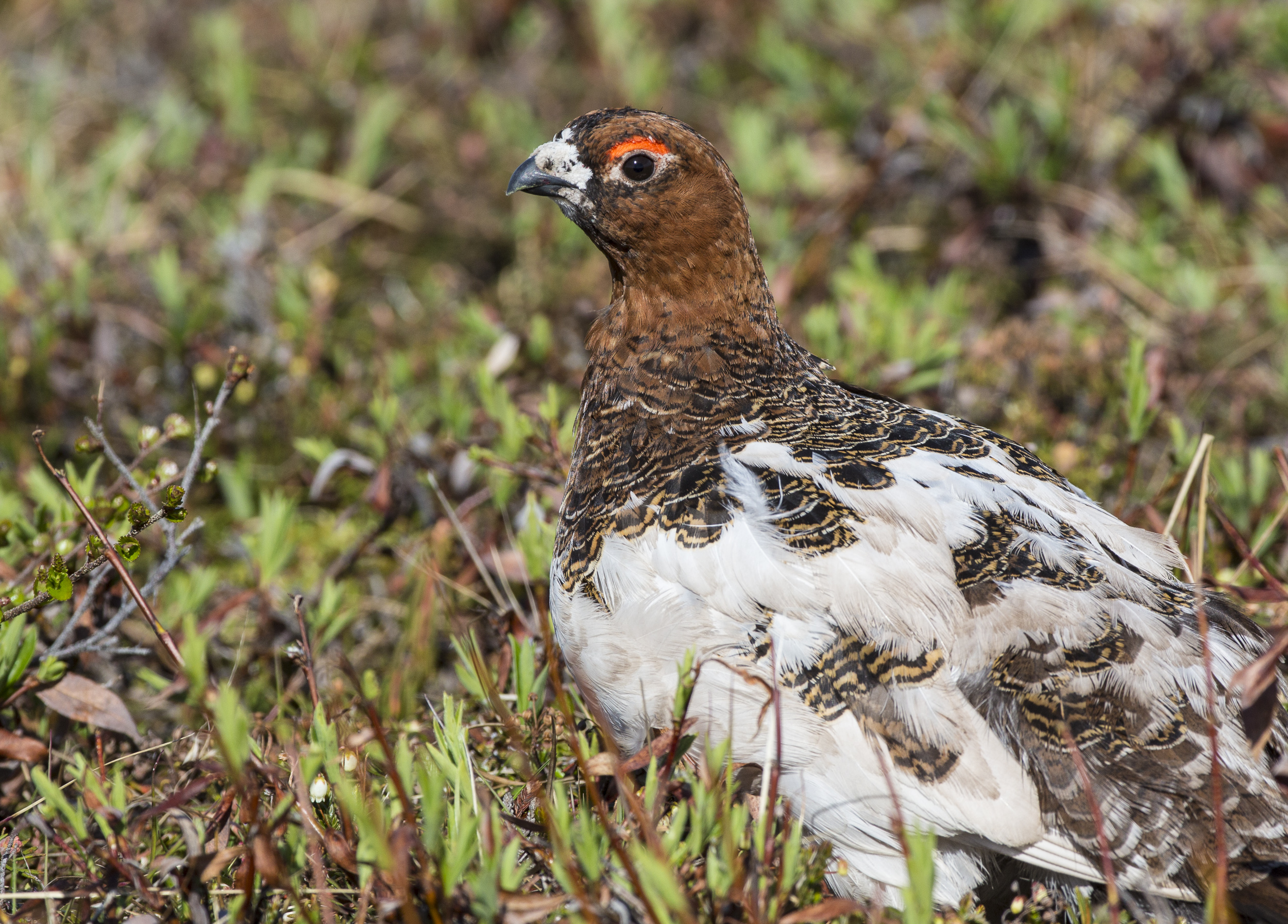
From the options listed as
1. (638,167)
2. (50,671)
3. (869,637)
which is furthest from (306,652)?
(638,167)

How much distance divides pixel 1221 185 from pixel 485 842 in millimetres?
5045

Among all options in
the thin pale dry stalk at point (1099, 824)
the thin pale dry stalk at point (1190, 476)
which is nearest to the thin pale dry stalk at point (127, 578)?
the thin pale dry stalk at point (1099, 824)

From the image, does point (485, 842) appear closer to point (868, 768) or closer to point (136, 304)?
point (868, 768)

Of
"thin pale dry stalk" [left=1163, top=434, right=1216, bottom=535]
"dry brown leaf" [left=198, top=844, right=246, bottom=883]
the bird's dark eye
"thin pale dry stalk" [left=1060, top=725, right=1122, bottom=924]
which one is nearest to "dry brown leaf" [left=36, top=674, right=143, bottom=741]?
"dry brown leaf" [left=198, top=844, right=246, bottom=883]

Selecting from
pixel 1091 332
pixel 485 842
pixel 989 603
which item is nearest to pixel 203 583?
pixel 485 842

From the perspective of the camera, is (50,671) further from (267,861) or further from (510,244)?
(510,244)

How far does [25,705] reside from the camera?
11.3ft

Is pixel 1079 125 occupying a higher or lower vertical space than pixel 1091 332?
higher

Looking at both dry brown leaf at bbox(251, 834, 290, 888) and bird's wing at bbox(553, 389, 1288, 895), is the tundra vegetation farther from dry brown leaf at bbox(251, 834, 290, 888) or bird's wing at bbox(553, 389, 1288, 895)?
bird's wing at bbox(553, 389, 1288, 895)

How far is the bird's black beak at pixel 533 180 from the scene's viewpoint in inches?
137

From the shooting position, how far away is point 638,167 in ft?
11.1

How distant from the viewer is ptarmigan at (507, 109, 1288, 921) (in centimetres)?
254

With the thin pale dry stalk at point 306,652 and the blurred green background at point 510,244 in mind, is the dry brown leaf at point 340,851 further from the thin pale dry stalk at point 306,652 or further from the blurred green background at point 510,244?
the blurred green background at point 510,244

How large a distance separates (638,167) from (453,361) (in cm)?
166
